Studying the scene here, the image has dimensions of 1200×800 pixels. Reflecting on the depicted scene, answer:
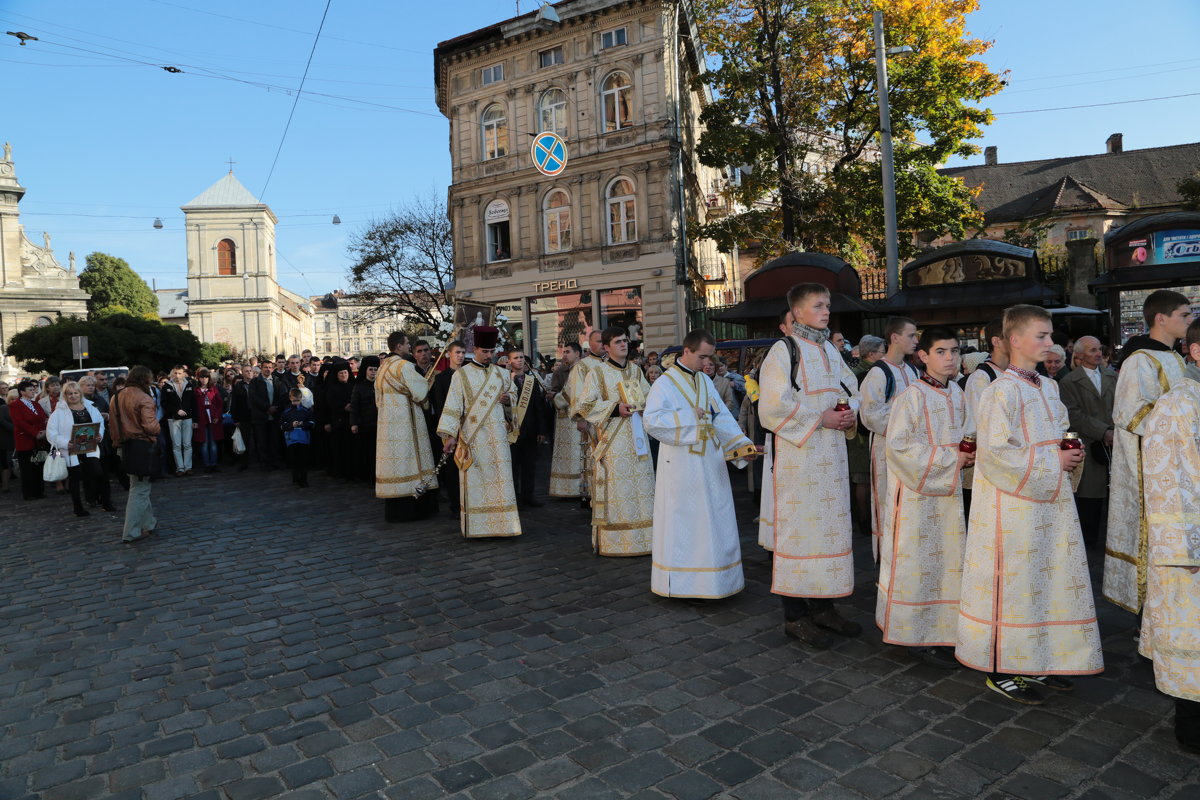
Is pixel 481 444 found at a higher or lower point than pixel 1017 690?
higher

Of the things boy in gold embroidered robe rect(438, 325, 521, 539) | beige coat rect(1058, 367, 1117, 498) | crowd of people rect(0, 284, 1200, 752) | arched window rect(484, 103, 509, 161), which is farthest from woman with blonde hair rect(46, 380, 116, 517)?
arched window rect(484, 103, 509, 161)

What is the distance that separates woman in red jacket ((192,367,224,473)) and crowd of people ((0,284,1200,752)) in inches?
251

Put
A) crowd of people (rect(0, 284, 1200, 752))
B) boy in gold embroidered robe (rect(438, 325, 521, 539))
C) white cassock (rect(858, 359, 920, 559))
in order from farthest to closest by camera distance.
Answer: boy in gold embroidered robe (rect(438, 325, 521, 539))
white cassock (rect(858, 359, 920, 559))
crowd of people (rect(0, 284, 1200, 752))

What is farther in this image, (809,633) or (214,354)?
(214,354)

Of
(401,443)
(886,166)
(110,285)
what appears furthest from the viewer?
(110,285)

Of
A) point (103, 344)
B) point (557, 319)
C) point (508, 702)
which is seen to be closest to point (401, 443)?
point (508, 702)

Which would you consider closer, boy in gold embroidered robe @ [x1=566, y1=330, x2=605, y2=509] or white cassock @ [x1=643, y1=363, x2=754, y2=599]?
white cassock @ [x1=643, y1=363, x2=754, y2=599]

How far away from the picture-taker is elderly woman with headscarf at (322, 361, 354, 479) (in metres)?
12.8

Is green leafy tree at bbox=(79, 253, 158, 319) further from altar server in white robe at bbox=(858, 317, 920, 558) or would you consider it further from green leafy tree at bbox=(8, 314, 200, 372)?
altar server in white robe at bbox=(858, 317, 920, 558)

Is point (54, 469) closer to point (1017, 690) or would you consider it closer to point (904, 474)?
point (904, 474)

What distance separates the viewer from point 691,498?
557 centimetres

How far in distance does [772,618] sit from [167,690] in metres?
3.68

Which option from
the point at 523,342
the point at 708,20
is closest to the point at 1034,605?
the point at 708,20

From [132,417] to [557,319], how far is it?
68.8 ft
